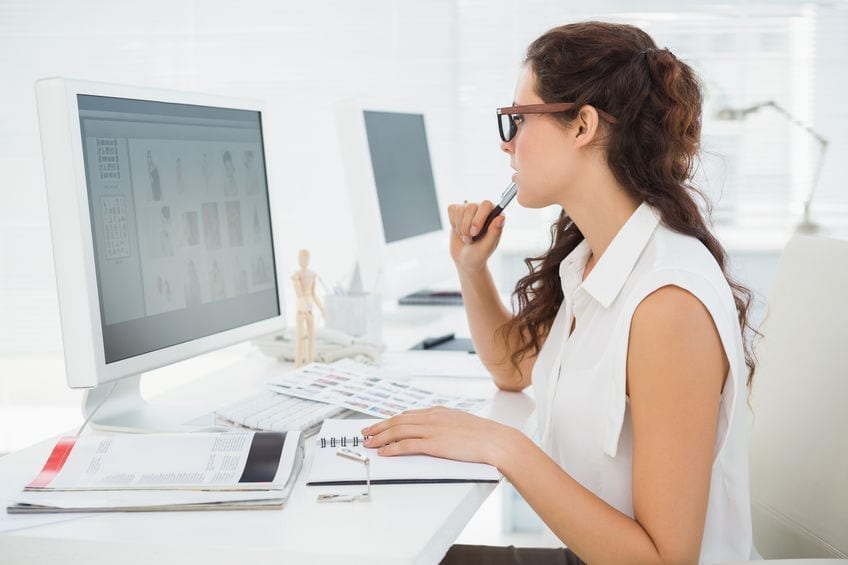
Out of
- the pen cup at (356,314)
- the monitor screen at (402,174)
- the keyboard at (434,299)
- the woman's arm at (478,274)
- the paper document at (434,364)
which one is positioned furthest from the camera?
Answer: the keyboard at (434,299)

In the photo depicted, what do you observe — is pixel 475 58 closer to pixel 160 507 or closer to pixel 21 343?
pixel 21 343

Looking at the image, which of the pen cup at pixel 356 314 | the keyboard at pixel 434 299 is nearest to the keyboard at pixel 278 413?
the pen cup at pixel 356 314

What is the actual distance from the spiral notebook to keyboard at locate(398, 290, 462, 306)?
1521 mm

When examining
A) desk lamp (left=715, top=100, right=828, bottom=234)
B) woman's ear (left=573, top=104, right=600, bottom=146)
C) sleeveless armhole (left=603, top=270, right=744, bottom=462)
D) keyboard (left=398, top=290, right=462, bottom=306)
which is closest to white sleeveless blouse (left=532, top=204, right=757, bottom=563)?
sleeveless armhole (left=603, top=270, right=744, bottom=462)

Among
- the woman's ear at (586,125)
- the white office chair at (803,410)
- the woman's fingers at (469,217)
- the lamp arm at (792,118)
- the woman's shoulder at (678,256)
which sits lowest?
the white office chair at (803,410)

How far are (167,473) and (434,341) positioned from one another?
3.60ft

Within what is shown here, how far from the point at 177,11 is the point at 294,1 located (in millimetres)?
484

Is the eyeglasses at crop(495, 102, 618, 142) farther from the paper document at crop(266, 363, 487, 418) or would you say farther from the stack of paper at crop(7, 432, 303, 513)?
the stack of paper at crop(7, 432, 303, 513)

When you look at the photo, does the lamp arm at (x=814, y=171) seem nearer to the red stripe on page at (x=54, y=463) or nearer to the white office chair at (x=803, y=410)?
the white office chair at (x=803, y=410)

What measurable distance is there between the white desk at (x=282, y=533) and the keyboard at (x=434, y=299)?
1619 mm

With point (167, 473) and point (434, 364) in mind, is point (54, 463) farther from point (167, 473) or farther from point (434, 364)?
point (434, 364)

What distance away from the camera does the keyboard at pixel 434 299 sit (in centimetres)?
262

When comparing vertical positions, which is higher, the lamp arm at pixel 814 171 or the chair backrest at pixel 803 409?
the lamp arm at pixel 814 171

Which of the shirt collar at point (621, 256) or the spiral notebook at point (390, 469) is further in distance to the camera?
the shirt collar at point (621, 256)
